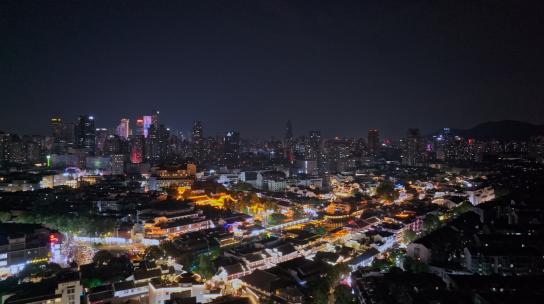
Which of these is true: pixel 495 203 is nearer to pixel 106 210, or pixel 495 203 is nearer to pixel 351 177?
pixel 351 177

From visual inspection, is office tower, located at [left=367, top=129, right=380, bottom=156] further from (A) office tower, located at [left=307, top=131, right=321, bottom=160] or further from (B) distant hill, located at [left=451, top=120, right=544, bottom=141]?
(B) distant hill, located at [left=451, top=120, right=544, bottom=141]

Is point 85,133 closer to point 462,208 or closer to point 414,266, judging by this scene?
point 462,208

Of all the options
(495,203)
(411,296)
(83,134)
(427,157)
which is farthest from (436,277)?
(83,134)

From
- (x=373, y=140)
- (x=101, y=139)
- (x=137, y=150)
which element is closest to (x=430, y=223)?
(x=137, y=150)

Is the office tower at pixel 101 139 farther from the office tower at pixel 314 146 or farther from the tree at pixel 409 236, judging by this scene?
the tree at pixel 409 236

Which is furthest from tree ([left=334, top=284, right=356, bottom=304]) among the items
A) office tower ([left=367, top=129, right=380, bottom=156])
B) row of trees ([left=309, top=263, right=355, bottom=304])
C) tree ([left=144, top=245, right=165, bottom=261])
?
office tower ([left=367, top=129, right=380, bottom=156])
